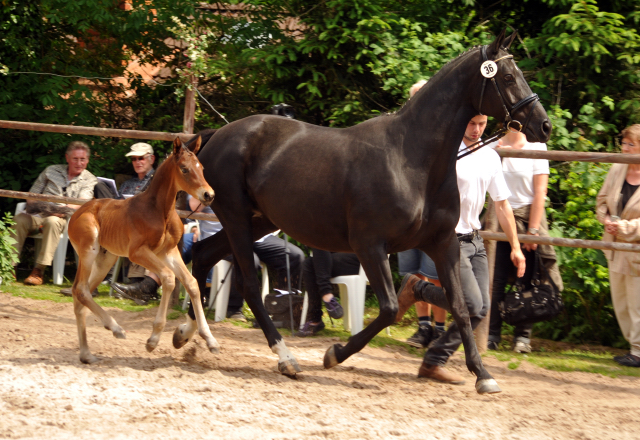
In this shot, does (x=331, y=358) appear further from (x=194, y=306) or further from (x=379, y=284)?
(x=194, y=306)

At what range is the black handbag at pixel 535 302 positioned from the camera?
17.4 ft

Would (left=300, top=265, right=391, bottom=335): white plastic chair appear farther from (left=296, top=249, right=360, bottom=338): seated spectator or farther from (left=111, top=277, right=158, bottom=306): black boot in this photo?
(left=111, top=277, right=158, bottom=306): black boot

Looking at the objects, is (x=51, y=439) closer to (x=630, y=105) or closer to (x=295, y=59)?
(x=295, y=59)

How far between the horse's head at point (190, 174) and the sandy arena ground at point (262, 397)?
3.65 feet

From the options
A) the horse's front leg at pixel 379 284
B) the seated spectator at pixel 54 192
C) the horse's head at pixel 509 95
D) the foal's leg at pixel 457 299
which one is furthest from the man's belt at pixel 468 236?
the seated spectator at pixel 54 192

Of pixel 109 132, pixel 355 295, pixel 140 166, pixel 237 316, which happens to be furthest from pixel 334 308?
pixel 140 166

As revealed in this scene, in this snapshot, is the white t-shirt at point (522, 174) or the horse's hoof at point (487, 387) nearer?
the horse's hoof at point (487, 387)

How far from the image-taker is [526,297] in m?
5.38

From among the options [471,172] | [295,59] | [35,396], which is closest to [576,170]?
[471,172]

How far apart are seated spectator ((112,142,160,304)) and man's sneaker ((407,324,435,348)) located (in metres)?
2.71

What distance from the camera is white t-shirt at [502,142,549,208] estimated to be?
218 inches

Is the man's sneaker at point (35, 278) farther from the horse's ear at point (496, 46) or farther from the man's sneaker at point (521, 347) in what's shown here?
the horse's ear at point (496, 46)

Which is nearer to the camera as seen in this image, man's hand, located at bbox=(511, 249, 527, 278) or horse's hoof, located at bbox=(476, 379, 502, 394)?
horse's hoof, located at bbox=(476, 379, 502, 394)

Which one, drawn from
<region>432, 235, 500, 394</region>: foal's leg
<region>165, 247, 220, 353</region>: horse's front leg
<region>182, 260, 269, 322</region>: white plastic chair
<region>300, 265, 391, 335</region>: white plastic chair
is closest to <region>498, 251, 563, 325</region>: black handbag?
<region>300, 265, 391, 335</region>: white plastic chair
